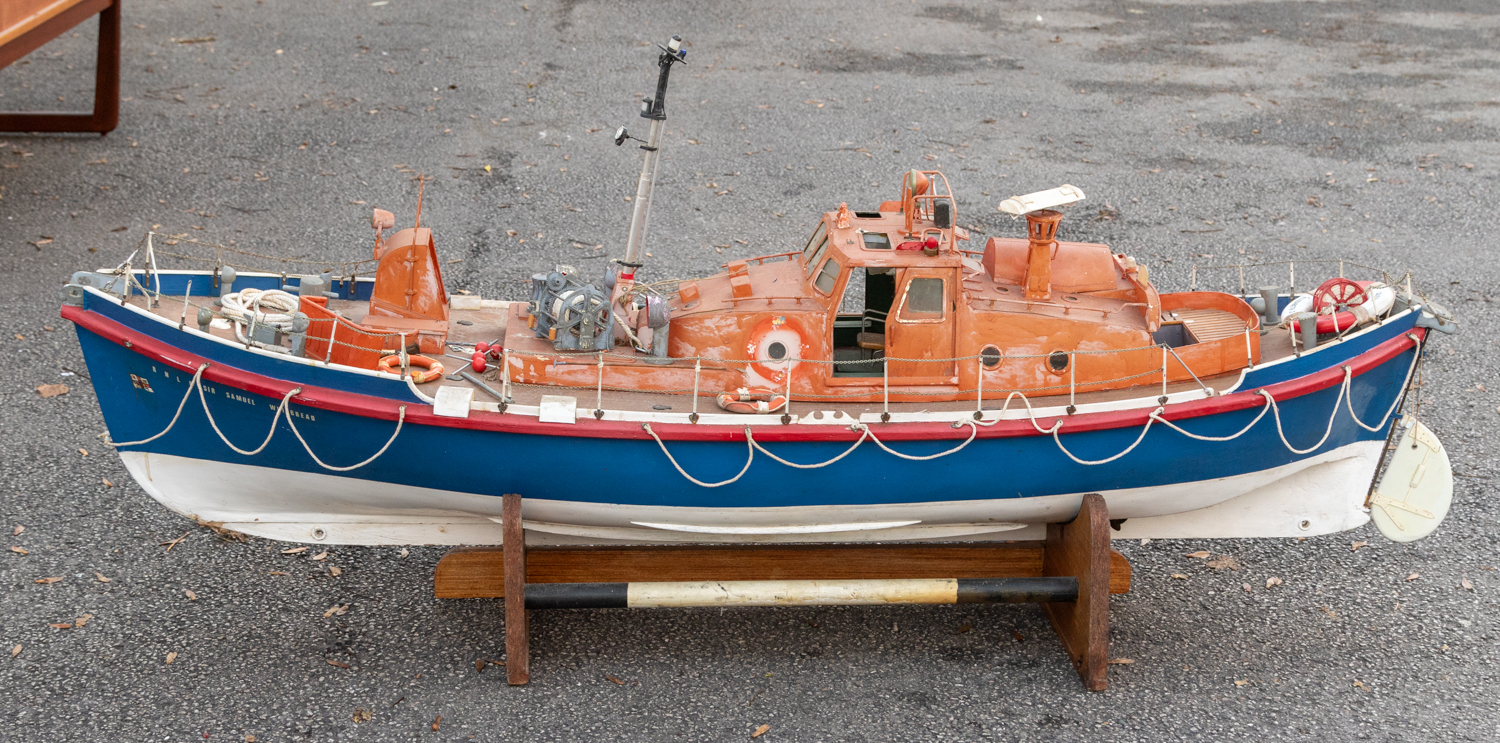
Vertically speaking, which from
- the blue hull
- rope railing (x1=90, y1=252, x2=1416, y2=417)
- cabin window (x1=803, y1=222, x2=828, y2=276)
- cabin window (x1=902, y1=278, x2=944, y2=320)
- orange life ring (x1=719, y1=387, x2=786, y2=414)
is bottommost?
the blue hull

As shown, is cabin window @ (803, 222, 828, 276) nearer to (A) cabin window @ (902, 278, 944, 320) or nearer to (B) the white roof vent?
(A) cabin window @ (902, 278, 944, 320)

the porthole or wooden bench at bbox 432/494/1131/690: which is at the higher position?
the porthole

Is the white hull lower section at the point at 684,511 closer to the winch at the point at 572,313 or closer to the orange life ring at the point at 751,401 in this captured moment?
the orange life ring at the point at 751,401

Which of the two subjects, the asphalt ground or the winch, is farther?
the winch

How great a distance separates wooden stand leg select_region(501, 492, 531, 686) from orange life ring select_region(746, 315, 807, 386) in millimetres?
1420

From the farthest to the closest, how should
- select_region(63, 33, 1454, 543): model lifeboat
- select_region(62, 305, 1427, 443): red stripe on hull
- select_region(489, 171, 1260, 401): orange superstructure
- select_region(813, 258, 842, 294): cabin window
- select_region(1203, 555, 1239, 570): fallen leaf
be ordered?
1. select_region(1203, 555, 1239, 570): fallen leaf
2. select_region(813, 258, 842, 294): cabin window
3. select_region(489, 171, 1260, 401): orange superstructure
4. select_region(63, 33, 1454, 543): model lifeboat
5. select_region(62, 305, 1427, 443): red stripe on hull

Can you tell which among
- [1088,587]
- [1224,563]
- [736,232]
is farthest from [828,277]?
[736,232]

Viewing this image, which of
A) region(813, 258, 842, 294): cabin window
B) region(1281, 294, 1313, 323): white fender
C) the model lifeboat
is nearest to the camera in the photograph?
the model lifeboat

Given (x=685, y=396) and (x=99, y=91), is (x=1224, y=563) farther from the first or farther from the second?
(x=99, y=91)

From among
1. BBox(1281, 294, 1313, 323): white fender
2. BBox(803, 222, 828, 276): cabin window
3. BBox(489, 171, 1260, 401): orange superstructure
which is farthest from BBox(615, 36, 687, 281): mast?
BBox(1281, 294, 1313, 323): white fender

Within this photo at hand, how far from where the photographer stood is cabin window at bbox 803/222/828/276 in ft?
22.1

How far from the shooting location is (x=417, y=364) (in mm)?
6391

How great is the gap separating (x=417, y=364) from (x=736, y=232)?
18.6 feet

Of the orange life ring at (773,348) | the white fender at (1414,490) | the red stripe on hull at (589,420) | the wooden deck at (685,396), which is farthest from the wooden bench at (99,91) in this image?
the white fender at (1414,490)
